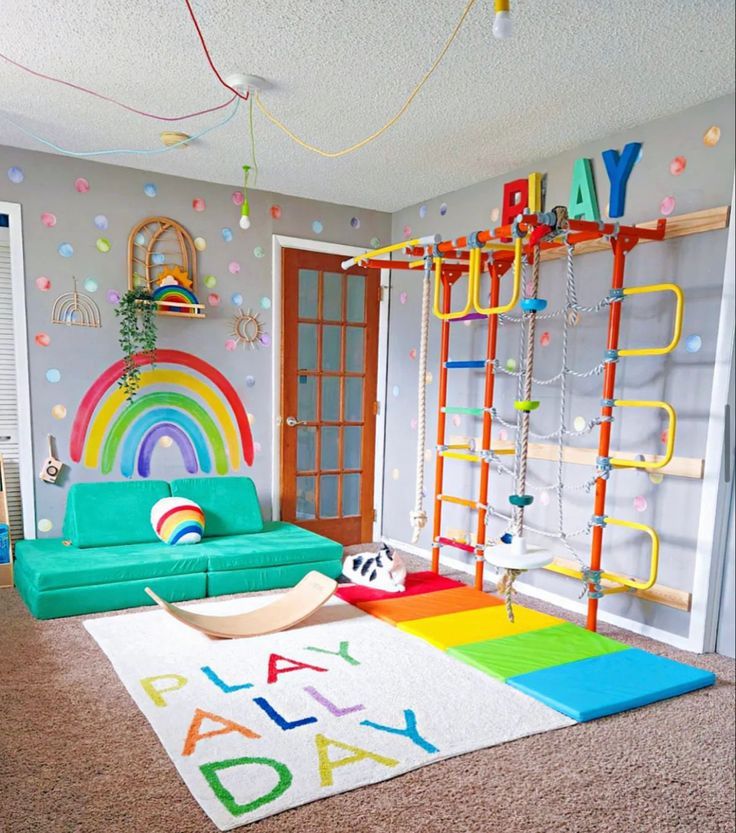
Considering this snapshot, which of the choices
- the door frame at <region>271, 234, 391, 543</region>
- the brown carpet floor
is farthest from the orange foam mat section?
the door frame at <region>271, 234, 391, 543</region>

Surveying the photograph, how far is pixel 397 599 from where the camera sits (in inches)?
125

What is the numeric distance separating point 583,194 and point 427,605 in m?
1.94

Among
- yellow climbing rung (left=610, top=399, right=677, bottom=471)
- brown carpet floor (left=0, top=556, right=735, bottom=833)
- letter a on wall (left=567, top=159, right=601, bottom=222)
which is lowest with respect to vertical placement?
brown carpet floor (left=0, top=556, right=735, bottom=833)

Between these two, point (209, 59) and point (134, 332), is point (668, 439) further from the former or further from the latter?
point (134, 332)

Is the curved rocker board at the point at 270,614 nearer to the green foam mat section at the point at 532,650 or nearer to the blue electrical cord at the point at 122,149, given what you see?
the green foam mat section at the point at 532,650

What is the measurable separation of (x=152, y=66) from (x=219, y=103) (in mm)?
348

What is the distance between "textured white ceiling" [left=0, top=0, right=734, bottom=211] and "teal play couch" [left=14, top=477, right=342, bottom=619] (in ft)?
5.68

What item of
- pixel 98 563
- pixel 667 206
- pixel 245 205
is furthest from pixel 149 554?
pixel 667 206

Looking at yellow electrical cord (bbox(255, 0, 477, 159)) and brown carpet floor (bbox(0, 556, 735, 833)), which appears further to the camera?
yellow electrical cord (bbox(255, 0, 477, 159))

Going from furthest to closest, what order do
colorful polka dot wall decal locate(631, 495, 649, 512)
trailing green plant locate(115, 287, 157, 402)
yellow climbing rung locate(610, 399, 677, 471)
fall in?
trailing green plant locate(115, 287, 157, 402), colorful polka dot wall decal locate(631, 495, 649, 512), yellow climbing rung locate(610, 399, 677, 471)

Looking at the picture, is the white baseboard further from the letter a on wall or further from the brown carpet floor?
the letter a on wall

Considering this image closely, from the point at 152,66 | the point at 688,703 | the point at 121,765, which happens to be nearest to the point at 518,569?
the point at 688,703

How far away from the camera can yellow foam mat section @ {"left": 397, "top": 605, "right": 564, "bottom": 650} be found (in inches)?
106

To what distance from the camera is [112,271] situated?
354 centimetres
